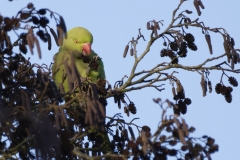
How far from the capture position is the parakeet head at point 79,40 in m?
7.10

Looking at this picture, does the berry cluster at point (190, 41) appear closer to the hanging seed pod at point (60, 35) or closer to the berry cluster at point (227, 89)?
the berry cluster at point (227, 89)

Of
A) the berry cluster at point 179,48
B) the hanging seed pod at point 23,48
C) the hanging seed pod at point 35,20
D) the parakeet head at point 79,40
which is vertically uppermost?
the parakeet head at point 79,40

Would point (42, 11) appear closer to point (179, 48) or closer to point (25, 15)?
point (25, 15)

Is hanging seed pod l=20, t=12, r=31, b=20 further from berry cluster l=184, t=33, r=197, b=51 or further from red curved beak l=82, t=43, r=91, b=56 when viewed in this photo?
red curved beak l=82, t=43, r=91, b=56

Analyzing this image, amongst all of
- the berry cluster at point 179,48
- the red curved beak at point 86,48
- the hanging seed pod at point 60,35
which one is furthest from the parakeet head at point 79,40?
the hanging seed pod at point 60,35

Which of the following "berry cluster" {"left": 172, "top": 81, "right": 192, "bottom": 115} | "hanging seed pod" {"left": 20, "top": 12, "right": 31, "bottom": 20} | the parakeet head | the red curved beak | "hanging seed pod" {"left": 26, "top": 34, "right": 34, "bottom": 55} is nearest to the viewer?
"hanging seed pod" {"left": 26, "top": 34, "right": 34, "bottom": 55}

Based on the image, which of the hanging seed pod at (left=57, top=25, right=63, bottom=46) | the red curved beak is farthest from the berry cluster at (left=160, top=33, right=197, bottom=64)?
the red curved beak

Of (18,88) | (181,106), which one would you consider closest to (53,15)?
(18,88)

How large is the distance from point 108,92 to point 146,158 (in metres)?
1.37

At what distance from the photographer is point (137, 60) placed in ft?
16.0

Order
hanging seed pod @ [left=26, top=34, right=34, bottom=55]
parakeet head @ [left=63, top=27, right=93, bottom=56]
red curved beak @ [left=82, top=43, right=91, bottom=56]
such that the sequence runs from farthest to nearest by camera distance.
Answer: parakeet head @ [left=63, top=27, right=93, bottom=56], red curved beak @ [left=82, top=43, right=91, bottom=56], hanging seed pod @ [left=26, top=34, right=34, bottom=55]

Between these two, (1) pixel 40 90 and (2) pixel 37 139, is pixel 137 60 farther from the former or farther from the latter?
(2) pixel 37 139

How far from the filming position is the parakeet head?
7102 mm

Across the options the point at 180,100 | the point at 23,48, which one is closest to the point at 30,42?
the point at 23,48
